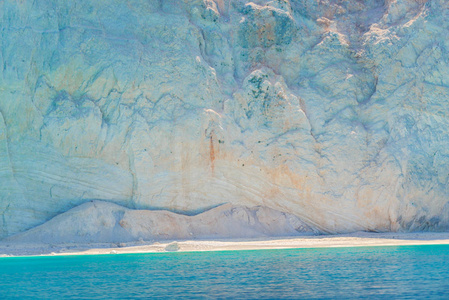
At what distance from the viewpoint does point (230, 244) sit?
20.6 m

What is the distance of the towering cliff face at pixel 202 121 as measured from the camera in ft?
72.1

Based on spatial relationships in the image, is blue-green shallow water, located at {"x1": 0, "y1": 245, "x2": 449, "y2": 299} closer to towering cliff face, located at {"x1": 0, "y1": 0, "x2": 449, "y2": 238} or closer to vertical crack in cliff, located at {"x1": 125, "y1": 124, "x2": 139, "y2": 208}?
vertical crack in cliff, located at {"x1": 125, "y1": 124, "x2": 139, "y2": 208}

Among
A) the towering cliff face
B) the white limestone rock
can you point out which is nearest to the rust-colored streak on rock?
the towering cliff face

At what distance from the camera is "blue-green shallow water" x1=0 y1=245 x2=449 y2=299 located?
10.9m

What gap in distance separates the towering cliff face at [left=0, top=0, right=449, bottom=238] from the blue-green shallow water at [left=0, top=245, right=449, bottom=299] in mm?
4284

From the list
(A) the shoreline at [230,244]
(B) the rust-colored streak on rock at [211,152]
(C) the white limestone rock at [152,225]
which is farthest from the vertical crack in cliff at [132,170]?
(B) the rust-colored streak on rock at [211,152]

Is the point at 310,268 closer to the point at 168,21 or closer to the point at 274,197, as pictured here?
the point at 274,197

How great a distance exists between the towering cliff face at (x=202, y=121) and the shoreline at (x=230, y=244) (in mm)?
1469

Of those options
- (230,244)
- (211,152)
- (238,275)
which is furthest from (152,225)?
(238,275)

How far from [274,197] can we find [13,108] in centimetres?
1157

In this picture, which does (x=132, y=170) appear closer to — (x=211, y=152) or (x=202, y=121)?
(x=211, y=152)

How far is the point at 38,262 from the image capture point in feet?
54.9

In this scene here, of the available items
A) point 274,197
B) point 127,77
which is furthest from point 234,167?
point 127,77

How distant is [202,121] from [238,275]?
34.9 feet
